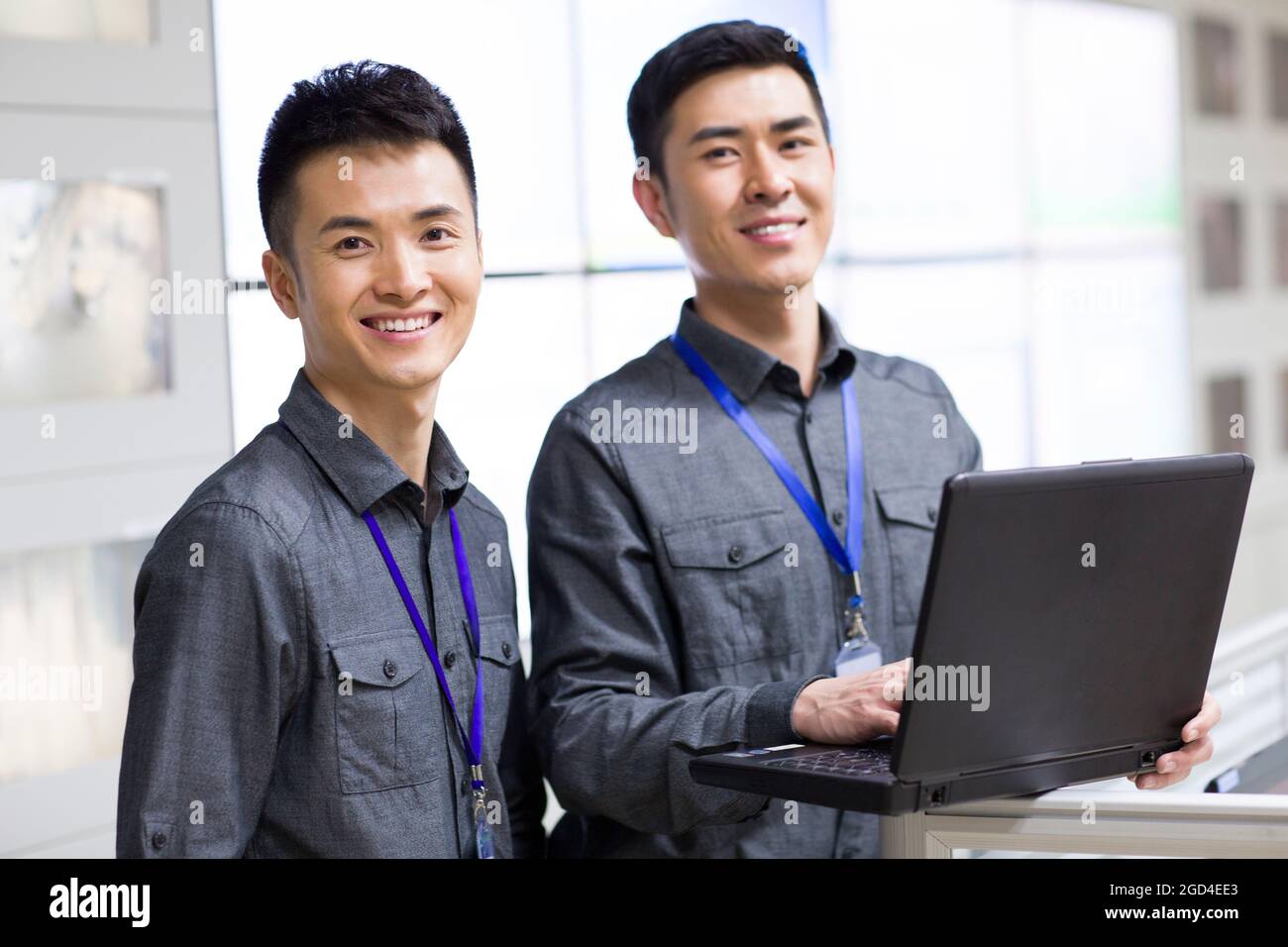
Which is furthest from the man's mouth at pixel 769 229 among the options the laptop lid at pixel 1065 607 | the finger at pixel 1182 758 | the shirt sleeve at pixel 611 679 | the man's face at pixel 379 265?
the finger at pixel 1182 758

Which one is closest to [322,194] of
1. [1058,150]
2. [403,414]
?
[403,414]

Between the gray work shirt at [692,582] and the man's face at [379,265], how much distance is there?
32cm

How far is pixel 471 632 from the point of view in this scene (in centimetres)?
164

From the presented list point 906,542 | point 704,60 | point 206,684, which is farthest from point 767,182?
point 206,684

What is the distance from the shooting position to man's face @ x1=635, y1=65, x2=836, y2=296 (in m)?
1.86

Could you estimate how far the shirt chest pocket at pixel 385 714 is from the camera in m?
1.47

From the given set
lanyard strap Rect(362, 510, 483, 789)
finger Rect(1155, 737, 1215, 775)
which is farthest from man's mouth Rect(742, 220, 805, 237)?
finger Rect(1155, 737, 1215, 775)

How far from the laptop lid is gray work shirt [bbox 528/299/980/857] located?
356 millimetres

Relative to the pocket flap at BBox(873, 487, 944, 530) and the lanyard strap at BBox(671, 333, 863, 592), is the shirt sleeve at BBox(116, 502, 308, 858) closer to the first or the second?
the lanyard strap at BBox(671, 333, 863, 592)

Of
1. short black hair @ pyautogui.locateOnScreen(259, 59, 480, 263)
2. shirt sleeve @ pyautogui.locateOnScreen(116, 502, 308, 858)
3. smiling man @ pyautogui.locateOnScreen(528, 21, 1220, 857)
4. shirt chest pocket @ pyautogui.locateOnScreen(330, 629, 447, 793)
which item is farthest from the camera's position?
smiling man @ pyautogui.locateOnScreen(528, 21, 1220, 857)

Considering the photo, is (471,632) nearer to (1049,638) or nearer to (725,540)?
(725,540)

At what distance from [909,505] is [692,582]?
34 centimetres

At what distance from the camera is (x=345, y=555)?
151 cm
